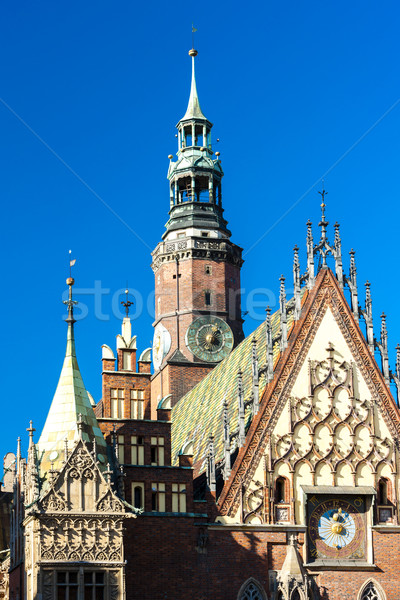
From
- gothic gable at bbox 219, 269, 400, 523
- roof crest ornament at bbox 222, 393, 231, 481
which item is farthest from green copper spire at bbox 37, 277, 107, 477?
gothic gable at bbox 219, 269, 400, 523

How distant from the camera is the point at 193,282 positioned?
2948 inches

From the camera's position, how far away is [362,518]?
5047 cm

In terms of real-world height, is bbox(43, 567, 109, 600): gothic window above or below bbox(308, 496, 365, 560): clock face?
below

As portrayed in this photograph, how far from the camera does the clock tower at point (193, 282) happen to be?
74188 millimetres

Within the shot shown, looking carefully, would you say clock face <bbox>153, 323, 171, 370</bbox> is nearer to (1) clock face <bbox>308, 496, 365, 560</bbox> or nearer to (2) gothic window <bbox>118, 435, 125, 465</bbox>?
(2) gothic window <bbox>118, 435, 125, 465</bbox>

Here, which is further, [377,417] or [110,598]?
[377,417]

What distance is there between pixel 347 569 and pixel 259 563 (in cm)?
345

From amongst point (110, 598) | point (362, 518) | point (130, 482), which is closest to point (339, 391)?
point (362, 518)

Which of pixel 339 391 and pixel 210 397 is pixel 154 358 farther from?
pixel 339 391

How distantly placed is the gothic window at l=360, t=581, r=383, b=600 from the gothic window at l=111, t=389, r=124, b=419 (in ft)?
37.5

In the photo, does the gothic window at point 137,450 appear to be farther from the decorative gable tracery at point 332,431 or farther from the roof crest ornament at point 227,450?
the decorative gable tracery at point 332,431

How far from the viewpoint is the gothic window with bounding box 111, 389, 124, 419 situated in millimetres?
50906

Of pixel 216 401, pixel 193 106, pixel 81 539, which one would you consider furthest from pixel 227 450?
pixel 193 106

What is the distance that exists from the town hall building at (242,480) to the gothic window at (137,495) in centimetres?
8
